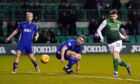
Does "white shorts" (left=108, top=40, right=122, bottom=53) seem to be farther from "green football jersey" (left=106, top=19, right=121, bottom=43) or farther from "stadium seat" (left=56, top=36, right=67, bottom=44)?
"stadium seat" (left=56, top=36, right=67, bottom=44)

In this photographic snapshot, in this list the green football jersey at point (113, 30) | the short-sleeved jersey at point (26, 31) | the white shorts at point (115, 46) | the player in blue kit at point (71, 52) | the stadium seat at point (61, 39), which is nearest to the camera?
the white shorts at point (115, 46)

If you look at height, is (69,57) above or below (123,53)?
above

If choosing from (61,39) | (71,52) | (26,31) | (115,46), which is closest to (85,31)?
(61,39)

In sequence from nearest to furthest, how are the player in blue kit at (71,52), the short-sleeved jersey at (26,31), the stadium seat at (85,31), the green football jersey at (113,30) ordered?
the green football jersey at (113,30) → the player in blue kit at (71,52) → the short-sleeved jersey at (26,31) → the stadium seat at (85,31)

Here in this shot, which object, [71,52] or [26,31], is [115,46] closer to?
[71,52]

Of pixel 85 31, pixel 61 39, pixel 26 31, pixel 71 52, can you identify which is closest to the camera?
pixel 71 52

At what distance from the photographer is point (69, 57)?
16.4m

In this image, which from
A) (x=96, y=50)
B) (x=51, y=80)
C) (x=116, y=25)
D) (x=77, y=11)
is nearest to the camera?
(x=51, y=80)

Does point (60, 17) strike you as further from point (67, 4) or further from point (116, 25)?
point (116, 25)

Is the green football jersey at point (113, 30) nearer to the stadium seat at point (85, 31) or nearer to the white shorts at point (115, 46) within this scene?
the white shorts at point (115, 46)

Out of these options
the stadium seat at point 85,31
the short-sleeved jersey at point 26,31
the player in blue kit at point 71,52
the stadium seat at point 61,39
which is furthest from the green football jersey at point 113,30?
the stadium seat at point 85,31

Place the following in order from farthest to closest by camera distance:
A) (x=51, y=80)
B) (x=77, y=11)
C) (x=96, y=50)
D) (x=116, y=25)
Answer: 1. (x=77, y=11)
2. (x=96, y=50)
3. (x=116, y=25)
4. (x=51, y=80)

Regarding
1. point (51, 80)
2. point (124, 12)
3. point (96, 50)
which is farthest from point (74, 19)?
point (51, 80)

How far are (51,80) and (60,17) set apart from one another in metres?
19.5
